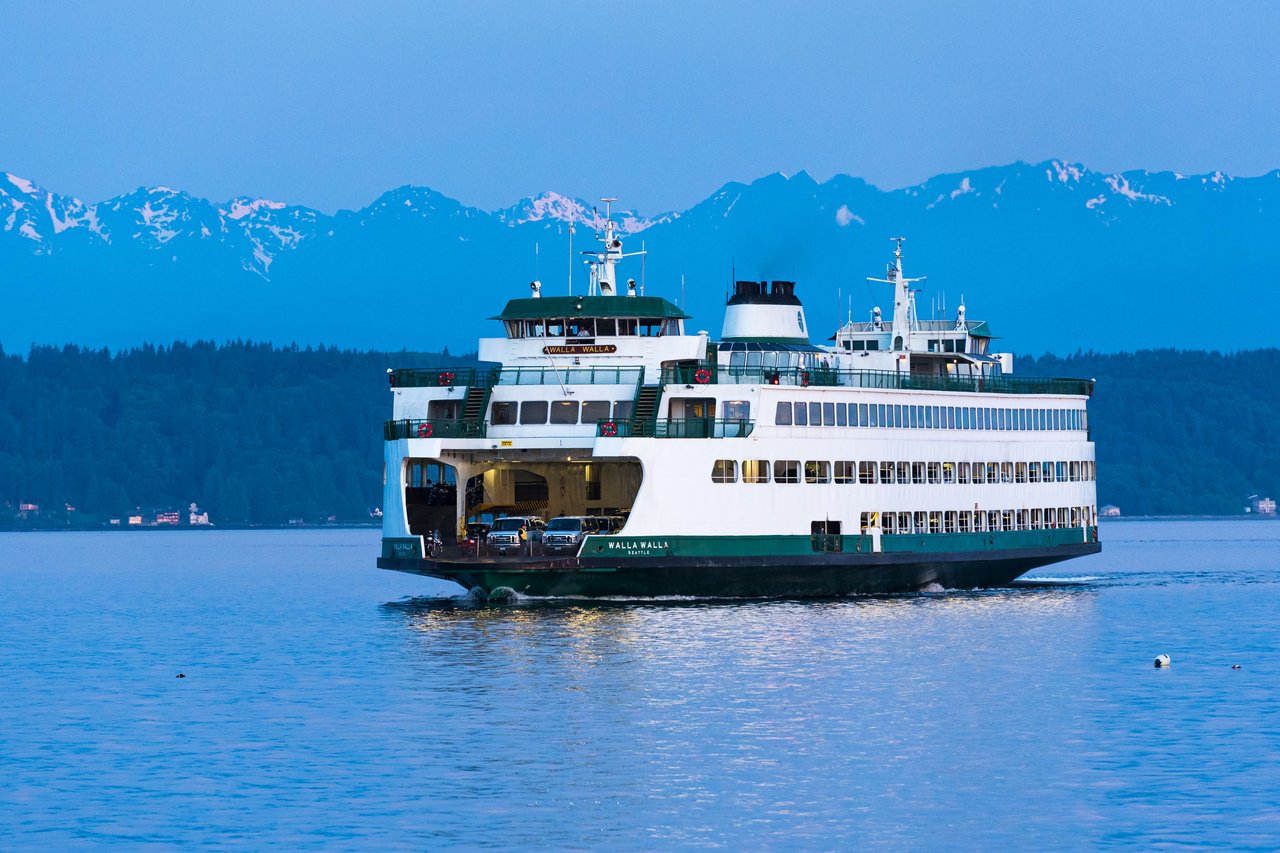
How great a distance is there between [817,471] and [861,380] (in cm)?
468

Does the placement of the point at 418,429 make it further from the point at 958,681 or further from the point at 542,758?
the point at 542,758

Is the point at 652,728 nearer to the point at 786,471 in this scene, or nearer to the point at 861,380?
the point at 786,471

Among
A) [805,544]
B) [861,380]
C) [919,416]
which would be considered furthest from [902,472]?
[805,544]

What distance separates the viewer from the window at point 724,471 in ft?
224

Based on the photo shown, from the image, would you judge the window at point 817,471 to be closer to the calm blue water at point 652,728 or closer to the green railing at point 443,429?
the calm blue water at point 652,728

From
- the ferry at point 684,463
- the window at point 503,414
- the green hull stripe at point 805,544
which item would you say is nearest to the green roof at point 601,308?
the ferry at point 684,463

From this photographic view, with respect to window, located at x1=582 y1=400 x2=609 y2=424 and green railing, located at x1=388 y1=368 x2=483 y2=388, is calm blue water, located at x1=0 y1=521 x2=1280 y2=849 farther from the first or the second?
green railing, located at x1=388 y1=368 x2=483 y2=388

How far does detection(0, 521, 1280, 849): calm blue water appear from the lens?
113 ft

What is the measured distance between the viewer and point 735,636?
6100 cm

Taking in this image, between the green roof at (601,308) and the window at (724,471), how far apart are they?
6.87 m

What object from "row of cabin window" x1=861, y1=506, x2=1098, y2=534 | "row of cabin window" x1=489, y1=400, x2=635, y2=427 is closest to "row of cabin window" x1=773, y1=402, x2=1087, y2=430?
"row of cabin window" x1=861, y1=506, x2=1098, y2=534

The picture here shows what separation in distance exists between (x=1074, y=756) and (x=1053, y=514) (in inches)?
1786

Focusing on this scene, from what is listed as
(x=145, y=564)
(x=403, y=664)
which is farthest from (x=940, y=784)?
(x=145, y=564)

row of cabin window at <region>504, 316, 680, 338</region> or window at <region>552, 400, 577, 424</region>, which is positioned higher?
row of cabin window at <region>504, 316, 680, 338</region>
